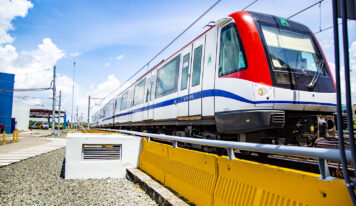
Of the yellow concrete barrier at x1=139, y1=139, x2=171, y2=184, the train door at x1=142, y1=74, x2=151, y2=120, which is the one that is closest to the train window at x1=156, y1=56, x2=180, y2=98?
the train door at x1=142, y1=74, x2=151, y2=120

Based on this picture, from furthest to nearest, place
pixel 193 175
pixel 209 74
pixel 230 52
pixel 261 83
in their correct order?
pixel 209 74, pixel 230 52, pixel 261 83, pixel 193 175

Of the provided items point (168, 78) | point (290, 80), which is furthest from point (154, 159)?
point (168, 78)

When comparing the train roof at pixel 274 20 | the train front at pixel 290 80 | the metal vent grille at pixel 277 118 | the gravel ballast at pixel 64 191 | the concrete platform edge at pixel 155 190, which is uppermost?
the train roof at pixel 274 20

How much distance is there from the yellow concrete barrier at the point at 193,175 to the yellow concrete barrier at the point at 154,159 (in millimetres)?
259

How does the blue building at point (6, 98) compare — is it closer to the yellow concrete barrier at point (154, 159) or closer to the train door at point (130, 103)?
the train door at point (130, 103)

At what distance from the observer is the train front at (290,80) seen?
5039 millimetres

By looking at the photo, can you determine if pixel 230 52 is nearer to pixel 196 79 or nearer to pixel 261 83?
pixel 261 83

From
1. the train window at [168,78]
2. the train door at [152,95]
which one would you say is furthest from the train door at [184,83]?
the train door at [152,95]

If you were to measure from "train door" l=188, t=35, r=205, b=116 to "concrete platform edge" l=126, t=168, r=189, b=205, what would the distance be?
2.13m

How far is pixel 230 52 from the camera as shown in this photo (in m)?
5.66

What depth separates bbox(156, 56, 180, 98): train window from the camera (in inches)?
325

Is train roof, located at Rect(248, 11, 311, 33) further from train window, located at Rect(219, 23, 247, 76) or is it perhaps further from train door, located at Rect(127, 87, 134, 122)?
train door, located at Rect(127, 87, 134, 122)

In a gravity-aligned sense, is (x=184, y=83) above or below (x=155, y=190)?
above

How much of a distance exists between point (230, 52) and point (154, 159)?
2.71 m
